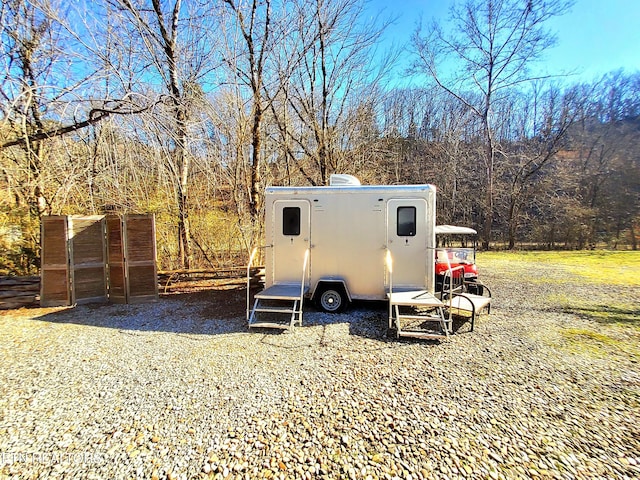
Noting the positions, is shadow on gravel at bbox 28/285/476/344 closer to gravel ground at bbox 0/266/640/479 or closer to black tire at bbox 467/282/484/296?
gravel ground at bbox 0/266/640/479

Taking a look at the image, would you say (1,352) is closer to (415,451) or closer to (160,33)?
(415,451)

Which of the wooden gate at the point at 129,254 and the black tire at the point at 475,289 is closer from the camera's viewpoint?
the black tire at the point at 475,289

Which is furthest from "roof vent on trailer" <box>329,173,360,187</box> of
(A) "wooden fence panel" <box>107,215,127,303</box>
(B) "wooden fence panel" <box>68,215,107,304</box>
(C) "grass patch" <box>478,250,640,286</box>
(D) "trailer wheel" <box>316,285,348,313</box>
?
(C) "grass patch" <box>478,250,640,286</box>

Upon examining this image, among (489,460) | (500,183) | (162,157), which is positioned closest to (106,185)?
(162,157)

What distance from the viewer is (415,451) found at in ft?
8.05

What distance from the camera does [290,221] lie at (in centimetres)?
614

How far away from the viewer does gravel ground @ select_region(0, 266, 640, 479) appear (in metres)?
2.35

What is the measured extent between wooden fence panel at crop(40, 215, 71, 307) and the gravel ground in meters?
1.23

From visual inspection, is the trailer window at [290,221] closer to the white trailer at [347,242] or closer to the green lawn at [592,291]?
the white trailer at [347,242]

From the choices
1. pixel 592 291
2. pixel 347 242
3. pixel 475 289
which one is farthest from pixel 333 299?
pixel 592 291

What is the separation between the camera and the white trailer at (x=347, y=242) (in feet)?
18.9

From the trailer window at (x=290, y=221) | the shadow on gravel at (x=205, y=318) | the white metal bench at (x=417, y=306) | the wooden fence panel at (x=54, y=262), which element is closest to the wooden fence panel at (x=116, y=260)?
the shadow on gravel at (x=205, y=318)

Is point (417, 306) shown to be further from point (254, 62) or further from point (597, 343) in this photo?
point (254, 62)

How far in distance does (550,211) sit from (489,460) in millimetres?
20318
